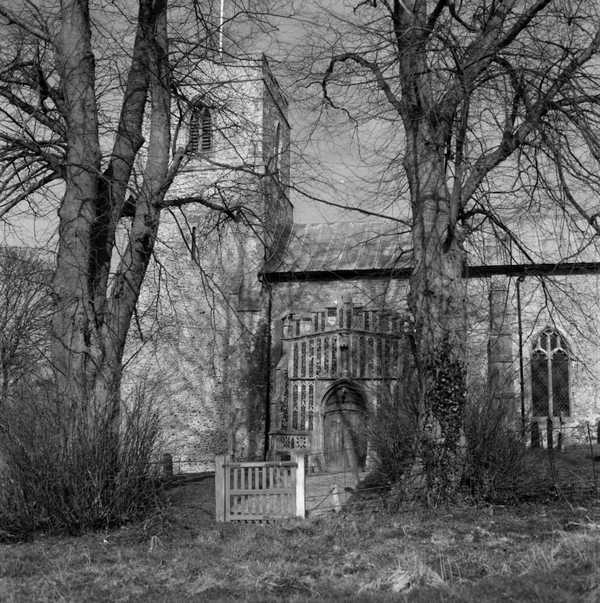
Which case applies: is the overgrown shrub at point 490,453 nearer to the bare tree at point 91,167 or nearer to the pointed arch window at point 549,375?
the bare tree at point 91,167

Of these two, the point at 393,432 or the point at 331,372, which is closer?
the point at 393,432

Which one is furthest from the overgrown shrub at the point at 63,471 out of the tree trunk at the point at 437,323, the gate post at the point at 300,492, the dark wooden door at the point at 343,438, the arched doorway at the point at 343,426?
the dark wooden door at the point at 343,438

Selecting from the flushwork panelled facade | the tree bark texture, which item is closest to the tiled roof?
the flushwork panelled facade

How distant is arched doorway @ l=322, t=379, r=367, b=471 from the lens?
2064 centimetres

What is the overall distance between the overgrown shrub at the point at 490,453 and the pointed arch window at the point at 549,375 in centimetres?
1138

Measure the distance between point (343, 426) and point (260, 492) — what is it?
10565 millimetres

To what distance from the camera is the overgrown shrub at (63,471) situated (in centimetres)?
863

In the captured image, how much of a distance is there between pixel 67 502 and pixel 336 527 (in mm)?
2942

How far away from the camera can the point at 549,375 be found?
22062mm

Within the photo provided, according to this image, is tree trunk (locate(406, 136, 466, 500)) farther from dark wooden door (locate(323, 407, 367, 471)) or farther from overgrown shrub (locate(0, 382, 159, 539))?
dark wooden door (locate(323, 407, 367, 471))

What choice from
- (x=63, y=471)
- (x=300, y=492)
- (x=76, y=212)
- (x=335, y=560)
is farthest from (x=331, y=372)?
(x=335, y=560)

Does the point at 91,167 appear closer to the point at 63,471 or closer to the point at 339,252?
the point at 63,471

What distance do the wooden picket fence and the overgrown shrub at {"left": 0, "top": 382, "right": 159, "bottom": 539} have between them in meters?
1.84

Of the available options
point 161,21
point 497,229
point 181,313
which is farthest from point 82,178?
point 181,313
